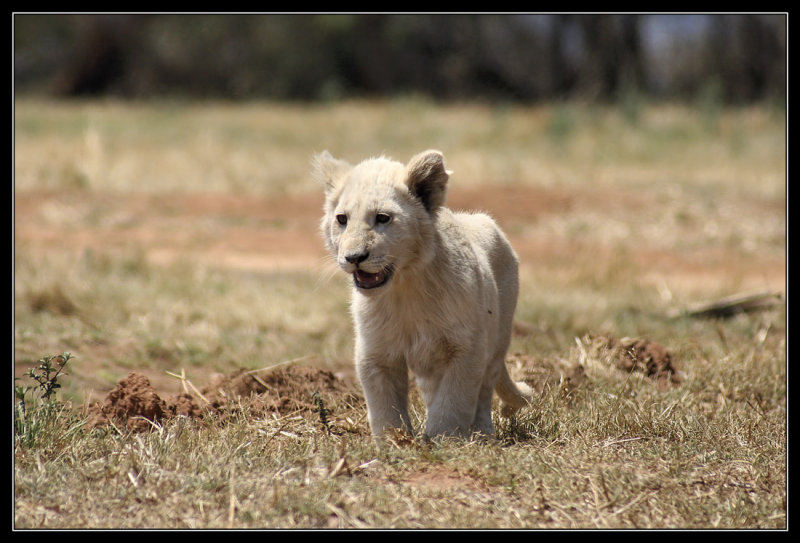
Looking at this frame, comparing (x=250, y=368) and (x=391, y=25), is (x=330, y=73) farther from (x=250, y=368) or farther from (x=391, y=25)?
(x=250, y=368)

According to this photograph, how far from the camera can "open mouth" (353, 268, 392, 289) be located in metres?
4.97

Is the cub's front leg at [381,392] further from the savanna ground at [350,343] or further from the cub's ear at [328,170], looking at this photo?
the cub's ear at [328,170]

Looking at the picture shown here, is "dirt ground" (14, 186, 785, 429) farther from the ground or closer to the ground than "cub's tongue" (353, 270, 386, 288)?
closer to the ground

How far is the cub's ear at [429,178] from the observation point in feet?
17.3

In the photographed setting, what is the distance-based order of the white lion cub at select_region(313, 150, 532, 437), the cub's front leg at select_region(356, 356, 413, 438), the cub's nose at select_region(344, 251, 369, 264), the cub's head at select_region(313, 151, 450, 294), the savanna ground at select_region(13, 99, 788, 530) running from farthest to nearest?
the cub's front leg at select_region(356, 356, 413, 438)
the white lion cub at select_region(313, 150, 532, 437)
the cub's head at select_region(313, 151, 450, 294)
the cub's nose at select_region(344, 251, 369, 264)
the savanna ground at select_region(13, 99, 788, 530)

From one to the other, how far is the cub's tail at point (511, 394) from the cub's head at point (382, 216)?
1.31 meters

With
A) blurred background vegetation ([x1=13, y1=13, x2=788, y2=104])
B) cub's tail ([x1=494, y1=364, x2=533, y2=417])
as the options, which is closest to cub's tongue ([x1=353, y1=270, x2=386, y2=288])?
cub's tail ([x1=494, y1=364, x2=533, y2=417])

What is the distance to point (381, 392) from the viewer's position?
542 cm

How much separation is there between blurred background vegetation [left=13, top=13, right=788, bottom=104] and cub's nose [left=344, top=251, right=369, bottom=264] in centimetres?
3161

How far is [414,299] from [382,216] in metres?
0.54

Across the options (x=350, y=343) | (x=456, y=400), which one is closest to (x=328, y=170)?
(x=456, y=400)

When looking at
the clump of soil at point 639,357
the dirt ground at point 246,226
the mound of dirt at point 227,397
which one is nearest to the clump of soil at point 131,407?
the mound of dirt at point 227,397

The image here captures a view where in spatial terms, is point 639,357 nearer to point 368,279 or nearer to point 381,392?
point 381,392

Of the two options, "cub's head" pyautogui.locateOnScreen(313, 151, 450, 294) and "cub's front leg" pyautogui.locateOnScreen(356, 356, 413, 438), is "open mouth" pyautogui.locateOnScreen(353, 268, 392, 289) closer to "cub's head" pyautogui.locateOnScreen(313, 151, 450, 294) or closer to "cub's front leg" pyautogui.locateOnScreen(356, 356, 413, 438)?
"cub's head" pyautogui.locateOnScreen(313, 151, 450, 294)
